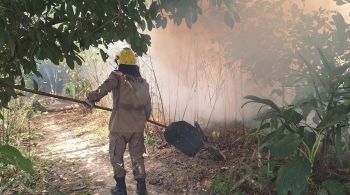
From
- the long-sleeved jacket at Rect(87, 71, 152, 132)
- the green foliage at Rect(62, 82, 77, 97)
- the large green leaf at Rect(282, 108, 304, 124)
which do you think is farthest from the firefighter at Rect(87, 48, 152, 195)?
the green foliage at Rect(62, 82, 77, 97)

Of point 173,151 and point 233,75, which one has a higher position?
point 233,75

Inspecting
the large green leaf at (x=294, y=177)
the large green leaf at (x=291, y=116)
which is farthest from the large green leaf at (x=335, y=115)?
the large green leaf at (x=294, y=177)

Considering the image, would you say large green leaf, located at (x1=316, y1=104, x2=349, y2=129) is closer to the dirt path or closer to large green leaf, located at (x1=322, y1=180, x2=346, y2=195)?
large green leaf, located at (x1=322, y1=180, x2=346, y2=195)

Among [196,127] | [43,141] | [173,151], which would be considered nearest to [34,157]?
[43,141]

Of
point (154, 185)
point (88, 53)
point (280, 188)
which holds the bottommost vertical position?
point (154, 185)

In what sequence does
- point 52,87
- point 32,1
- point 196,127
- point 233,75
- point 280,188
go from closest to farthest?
point 32,1, point 280,188, point 196,127, point 233,75, point 52,87

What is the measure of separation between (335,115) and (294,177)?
600 millimetres

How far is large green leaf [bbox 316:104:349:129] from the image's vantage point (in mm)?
2992

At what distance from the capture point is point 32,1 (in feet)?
8.54

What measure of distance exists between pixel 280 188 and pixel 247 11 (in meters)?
2.56

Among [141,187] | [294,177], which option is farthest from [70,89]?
[294,177]

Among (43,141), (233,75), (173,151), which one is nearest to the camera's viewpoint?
(173,151)

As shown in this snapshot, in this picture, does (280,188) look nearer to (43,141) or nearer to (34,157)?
(34,157)

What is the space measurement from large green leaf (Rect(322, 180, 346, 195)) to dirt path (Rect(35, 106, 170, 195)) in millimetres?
1969
